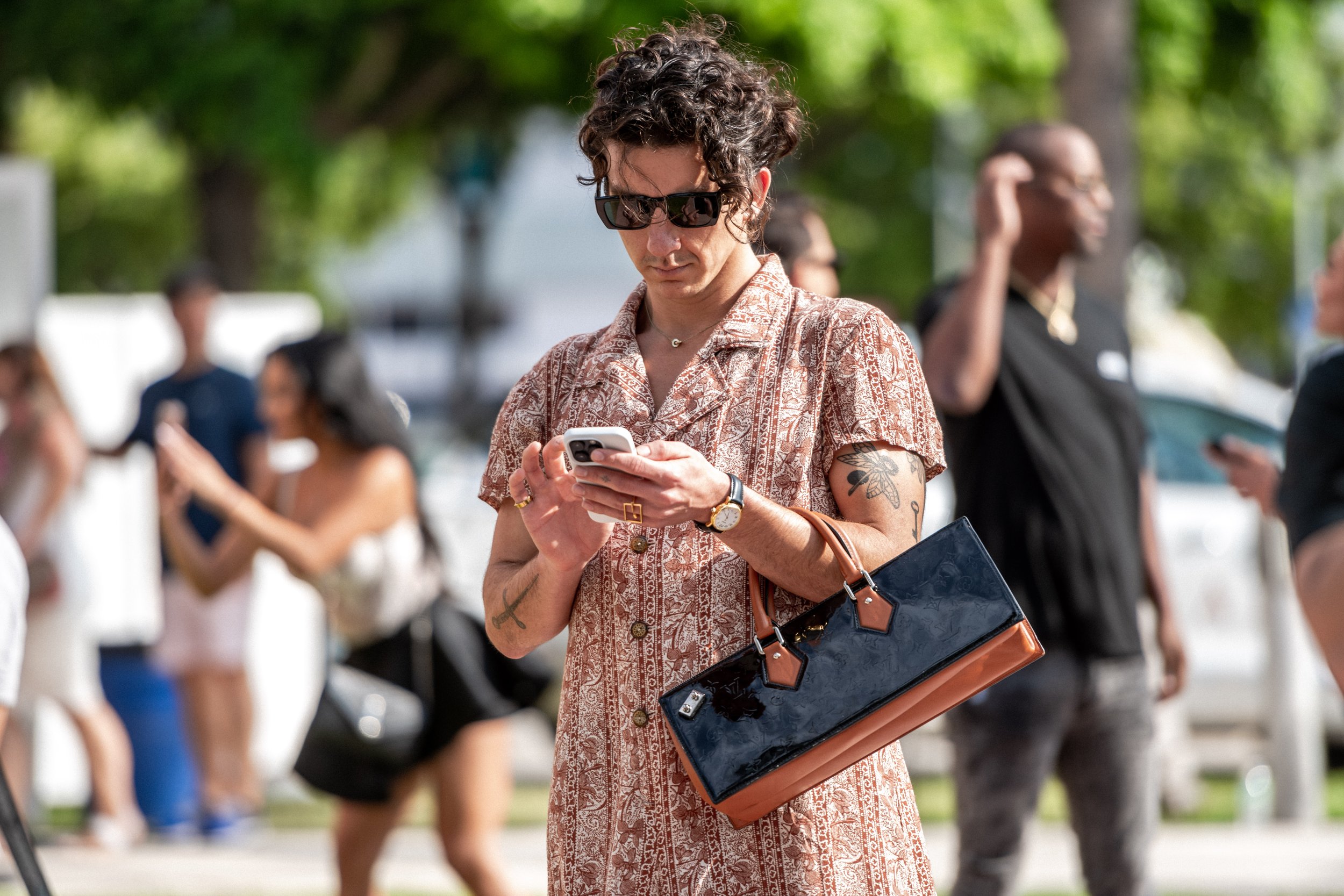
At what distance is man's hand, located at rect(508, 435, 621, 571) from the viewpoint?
2.37m

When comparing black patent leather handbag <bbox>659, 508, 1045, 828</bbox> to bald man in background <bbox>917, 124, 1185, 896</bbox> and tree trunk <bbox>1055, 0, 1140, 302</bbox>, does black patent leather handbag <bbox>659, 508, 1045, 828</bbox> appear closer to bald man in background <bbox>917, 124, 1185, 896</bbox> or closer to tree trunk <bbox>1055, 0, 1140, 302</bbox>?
bald man in background <bbox>917, 124, 1185, 896</bbox>

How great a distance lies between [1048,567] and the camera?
408 cm

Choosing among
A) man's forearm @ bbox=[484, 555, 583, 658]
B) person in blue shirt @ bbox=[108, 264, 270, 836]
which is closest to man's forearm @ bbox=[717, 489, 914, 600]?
man's forearm @ bbox=[484, 555, 583, 658]

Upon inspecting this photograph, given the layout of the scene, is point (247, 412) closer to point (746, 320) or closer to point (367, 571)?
point (367, 571)

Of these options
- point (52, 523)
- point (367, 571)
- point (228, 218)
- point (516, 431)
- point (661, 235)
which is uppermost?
point (228, 218)

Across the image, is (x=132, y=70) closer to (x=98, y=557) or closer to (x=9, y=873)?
(x=98, y=557)

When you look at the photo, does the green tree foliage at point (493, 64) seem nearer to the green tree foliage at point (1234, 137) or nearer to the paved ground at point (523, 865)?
the green tree foliage at point (1234, 137)

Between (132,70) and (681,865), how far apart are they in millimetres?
11022

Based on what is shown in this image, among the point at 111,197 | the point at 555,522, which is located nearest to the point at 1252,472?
the point at 555,522

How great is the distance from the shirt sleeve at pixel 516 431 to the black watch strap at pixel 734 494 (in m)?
0.46

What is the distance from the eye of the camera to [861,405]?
242cm

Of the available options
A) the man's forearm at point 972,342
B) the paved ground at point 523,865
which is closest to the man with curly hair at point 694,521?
the man's forearm at point 972,342

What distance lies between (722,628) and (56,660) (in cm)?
534

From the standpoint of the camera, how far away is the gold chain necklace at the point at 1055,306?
4.31 metres
